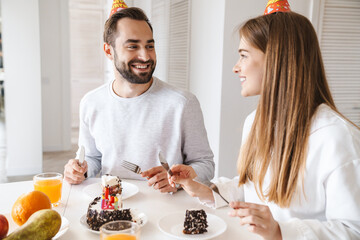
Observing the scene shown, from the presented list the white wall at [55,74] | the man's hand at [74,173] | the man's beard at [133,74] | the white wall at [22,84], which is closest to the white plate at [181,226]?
the man's hand at [74,173]

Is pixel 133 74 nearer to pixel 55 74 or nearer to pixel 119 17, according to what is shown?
pixel 119 17

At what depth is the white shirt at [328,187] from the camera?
963mm

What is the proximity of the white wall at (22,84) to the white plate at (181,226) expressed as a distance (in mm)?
3412

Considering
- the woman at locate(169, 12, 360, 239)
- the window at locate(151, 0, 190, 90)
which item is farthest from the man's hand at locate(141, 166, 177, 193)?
the window at locate(151, 0, 190, 90)

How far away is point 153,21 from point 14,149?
2277mm

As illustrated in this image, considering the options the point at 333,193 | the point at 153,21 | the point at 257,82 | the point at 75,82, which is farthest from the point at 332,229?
the point at 75,82

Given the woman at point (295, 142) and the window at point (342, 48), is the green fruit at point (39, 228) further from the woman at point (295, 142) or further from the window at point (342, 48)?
the window at point (342, 48)

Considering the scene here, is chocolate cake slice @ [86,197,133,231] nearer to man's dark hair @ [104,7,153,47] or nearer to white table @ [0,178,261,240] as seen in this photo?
white table @ [0,178,261,240]

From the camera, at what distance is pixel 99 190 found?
4.74 ft

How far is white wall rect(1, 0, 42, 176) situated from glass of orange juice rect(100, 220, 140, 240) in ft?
11.6

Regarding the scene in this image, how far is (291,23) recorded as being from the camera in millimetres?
1145

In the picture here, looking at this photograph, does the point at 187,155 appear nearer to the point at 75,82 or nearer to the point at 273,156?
the point at 273,156

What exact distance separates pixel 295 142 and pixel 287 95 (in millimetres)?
157

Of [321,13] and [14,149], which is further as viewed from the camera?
[14,149]
